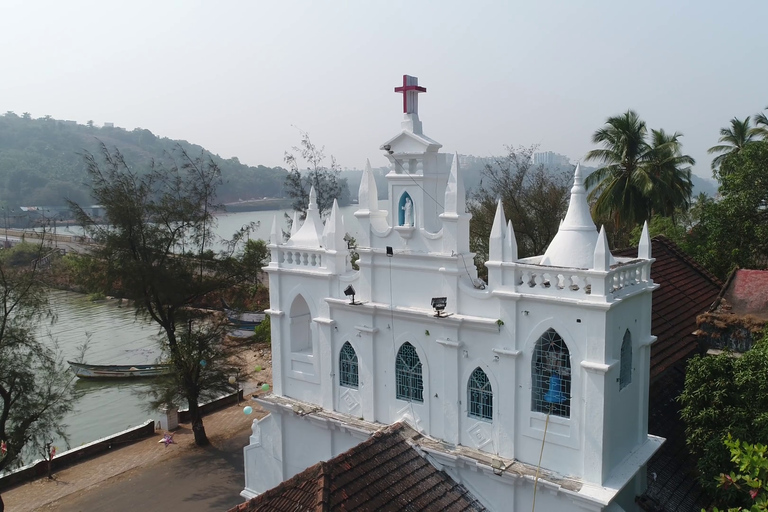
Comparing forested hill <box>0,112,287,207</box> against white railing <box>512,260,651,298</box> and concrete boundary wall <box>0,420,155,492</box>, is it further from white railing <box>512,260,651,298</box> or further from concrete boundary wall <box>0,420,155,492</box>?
white railing <box>512,260,651,298</box>

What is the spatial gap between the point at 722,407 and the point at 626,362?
65.7 inches

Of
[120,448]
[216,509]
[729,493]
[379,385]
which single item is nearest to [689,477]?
[729,493]

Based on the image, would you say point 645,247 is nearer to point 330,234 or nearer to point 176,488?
point 330,234

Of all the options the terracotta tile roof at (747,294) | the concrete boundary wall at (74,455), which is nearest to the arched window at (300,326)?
the terracotta tile roof at (747,294)

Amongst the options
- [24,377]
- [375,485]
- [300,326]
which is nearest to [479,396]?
[375,485]

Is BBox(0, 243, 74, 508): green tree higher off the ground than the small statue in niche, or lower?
lower

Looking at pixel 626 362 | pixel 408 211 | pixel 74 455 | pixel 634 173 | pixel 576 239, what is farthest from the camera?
pixel 634 173

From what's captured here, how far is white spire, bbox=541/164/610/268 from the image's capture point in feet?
32.1

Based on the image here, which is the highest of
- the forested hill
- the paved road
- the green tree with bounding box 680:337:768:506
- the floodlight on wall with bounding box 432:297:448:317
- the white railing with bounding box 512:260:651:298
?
the forested hill

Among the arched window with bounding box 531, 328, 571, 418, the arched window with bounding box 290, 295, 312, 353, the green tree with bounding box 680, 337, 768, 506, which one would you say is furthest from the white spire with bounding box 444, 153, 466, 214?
the green tree with bounding box 680, 337, 768, 506

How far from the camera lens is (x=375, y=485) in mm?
9172

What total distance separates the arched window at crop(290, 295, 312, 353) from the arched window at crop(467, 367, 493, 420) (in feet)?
14.0

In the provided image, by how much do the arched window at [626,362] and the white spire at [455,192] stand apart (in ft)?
11.5

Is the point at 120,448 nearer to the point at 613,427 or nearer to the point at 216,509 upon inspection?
the point at 216,509
